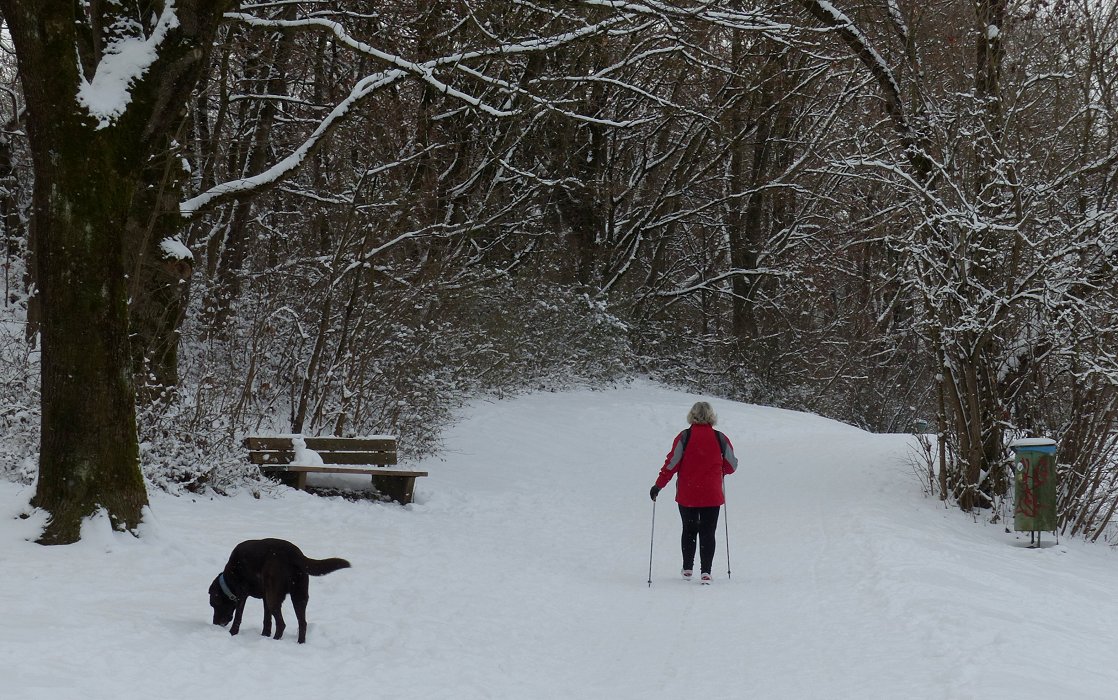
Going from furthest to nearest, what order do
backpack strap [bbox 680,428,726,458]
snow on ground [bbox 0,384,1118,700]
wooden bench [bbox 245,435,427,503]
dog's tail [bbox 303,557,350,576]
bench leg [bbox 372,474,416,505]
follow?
bench leg [bbox 372,474,416,505] < wooden bench [bbox 245,435,427,503] < backpack strap [bbox 680,428,726,458] < dog's tail [bbox 303,557,350,576] < snow on ground [bbox 0,384,1118,700]

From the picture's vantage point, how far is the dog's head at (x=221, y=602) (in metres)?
5.93

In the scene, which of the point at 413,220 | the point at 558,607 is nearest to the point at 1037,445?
the point at 558,607

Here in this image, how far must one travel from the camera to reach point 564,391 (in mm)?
22719

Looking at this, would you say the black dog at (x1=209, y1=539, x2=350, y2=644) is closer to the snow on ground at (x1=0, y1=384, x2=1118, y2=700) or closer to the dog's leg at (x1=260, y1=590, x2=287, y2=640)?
the dog's leg at (x1=260, y1=590, x2=287, y2=640)

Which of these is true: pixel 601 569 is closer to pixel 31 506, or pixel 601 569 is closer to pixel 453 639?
pixel 453 639

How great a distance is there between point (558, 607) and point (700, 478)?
2.08m

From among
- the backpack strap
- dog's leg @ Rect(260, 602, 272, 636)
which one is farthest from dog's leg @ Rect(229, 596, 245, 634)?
the backpack strap

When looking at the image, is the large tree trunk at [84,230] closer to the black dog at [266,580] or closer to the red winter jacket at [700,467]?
the black dog at [266,580]

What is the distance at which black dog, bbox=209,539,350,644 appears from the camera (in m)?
5.85

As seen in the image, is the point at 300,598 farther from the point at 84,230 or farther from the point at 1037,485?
the point at 1037,485

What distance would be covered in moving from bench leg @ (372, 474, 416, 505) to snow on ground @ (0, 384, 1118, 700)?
324 mm

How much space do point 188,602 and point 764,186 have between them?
2179 cm

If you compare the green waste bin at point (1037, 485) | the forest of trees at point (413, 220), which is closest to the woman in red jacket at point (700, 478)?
the green waste bin at point (1037, 485)

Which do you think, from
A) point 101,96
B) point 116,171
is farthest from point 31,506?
point 101,96
